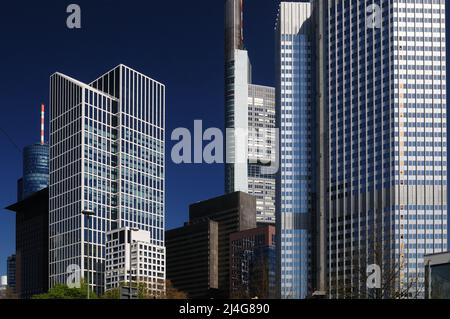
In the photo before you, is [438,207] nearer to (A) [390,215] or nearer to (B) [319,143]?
(A) [390,215]

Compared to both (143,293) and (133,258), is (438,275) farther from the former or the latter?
(133,258)

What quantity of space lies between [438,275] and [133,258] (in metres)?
110

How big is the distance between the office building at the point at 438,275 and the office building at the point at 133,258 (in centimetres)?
10016

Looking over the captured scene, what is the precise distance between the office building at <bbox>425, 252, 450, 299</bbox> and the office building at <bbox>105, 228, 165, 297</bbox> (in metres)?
100

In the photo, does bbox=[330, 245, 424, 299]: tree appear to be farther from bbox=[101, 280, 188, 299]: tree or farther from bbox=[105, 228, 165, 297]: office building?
bbox=[105, 228, 165, 297]: office building

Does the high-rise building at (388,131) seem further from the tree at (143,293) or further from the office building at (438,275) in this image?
the office building at (438,275)

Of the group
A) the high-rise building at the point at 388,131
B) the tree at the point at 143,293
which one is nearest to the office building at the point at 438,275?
the tree at the point at 143,293

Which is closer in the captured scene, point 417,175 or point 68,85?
point 417,175

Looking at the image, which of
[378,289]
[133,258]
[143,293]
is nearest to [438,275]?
[378,289]

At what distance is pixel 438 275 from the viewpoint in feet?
263
